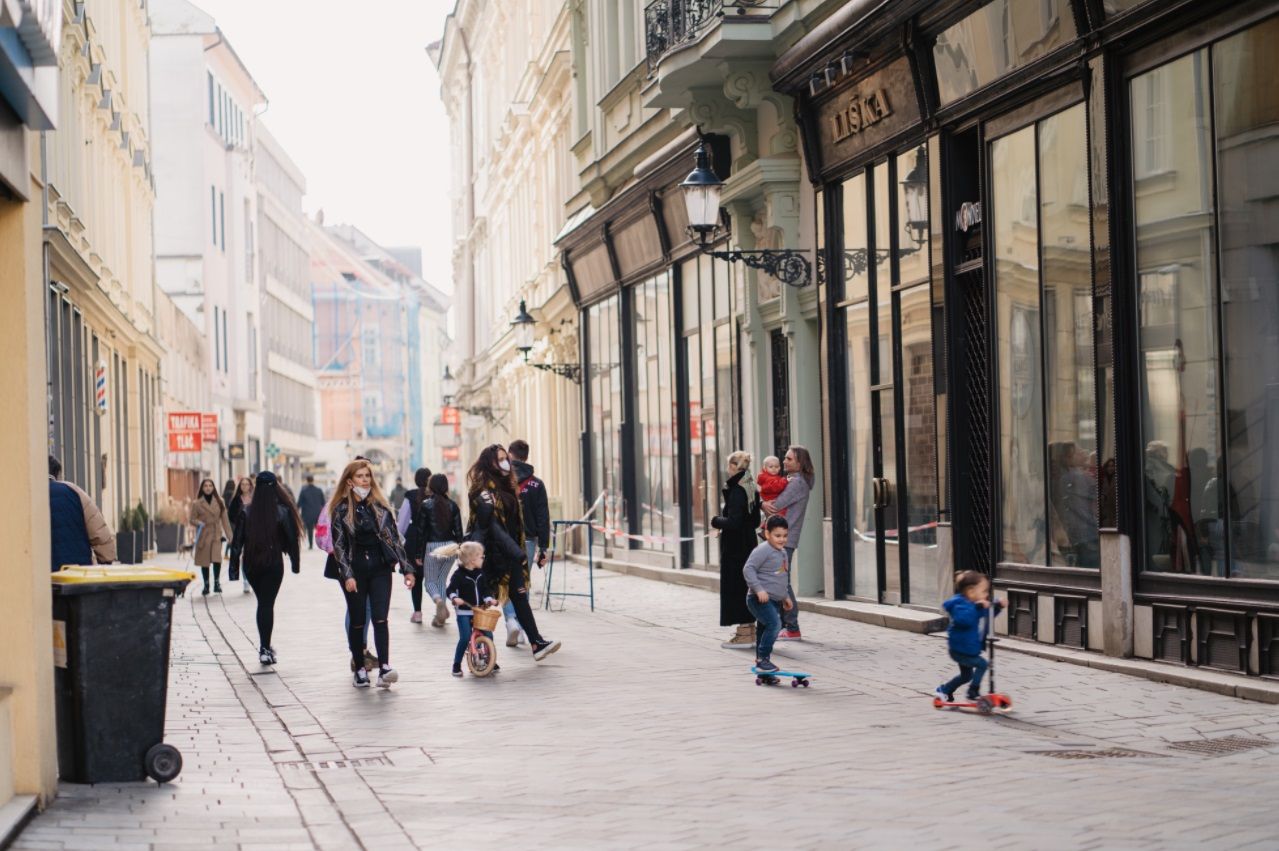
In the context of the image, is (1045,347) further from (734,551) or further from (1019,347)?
(734,551)

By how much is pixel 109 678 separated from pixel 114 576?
18.8 inches

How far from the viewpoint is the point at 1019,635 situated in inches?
615

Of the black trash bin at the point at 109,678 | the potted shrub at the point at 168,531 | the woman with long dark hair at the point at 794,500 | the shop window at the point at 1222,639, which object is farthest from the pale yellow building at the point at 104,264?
the shop window at the point at 1222,639

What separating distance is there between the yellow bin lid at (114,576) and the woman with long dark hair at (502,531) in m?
5.75

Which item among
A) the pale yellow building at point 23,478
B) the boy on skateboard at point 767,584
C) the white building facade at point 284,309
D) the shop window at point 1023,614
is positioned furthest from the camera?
the white building facade at point 284,309

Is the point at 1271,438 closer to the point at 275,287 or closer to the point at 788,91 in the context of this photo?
the point at 788,91

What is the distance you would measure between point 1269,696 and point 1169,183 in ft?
11.6

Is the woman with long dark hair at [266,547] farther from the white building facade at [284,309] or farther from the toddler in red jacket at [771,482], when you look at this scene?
the white building facade at [284,309]

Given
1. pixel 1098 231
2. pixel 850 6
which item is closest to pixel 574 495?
pixel 850 6

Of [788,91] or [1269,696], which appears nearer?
[1269,696]

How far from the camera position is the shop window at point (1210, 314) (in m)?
12.3

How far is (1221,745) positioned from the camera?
400 inches

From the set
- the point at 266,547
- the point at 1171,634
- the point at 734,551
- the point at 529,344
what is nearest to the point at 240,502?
the point at 529,344

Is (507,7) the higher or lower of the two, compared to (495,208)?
higher
